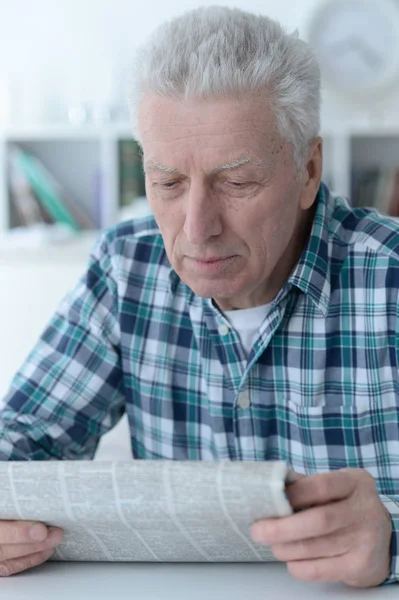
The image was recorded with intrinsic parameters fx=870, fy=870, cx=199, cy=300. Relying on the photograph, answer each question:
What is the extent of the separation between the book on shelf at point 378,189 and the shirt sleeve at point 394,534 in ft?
9.86

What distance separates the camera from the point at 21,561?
105cm

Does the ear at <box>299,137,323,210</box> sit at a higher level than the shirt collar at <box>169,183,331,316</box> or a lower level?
higher

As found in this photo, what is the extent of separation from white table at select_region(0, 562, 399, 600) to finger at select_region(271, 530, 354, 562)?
0.05 m

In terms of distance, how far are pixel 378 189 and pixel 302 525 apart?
10.6 ft

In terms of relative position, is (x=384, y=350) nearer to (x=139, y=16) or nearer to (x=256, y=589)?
(x=256, y=589)

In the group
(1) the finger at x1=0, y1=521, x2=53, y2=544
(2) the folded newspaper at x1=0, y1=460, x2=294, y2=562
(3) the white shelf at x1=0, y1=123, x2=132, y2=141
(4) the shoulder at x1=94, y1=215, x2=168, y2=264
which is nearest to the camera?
(2) the folded newspaper at x1=0, y1=460, x2=294, y2=562

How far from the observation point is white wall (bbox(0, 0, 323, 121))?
4121 millimetres

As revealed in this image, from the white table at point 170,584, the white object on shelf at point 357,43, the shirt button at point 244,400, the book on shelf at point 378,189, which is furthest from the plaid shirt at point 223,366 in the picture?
the white object on shelf at point 357,43

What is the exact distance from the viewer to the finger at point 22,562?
3.42 ft

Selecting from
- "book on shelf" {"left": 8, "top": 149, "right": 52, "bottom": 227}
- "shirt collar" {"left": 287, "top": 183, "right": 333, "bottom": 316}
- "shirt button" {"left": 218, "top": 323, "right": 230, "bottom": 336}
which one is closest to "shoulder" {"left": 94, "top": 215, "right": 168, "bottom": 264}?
"shirt button" {"left": 218, "top": 323, "right": 230, "bottom": 336}

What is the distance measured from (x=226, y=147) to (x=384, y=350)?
0.41 meters

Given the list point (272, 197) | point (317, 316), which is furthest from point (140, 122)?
point (317, 316)

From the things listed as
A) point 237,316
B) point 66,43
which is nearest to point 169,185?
point 237,316

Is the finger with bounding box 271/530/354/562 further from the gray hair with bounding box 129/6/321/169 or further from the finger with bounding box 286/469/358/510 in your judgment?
the gray hair with bounding box 129/6/321/169
